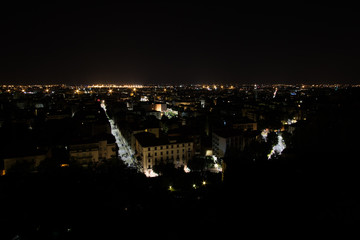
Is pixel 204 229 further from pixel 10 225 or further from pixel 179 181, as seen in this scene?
pixel 179 181

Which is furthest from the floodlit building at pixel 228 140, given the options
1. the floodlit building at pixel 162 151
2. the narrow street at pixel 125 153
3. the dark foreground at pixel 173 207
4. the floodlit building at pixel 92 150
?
the dark foreground at pixel 173 207

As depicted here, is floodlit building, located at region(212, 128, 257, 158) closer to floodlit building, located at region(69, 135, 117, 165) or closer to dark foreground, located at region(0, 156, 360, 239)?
floodlit building, located at region(69, 135, 117, 165)

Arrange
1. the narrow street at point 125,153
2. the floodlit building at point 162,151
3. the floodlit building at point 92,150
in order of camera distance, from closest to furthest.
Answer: the floodlit building at point 92,150 < the floodlit building at point 162,151 < the narrow street at point 125,153

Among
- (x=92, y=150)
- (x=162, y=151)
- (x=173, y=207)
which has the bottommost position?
(x=162, y=151)

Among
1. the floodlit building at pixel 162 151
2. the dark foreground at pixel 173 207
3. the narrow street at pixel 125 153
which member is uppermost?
the dark foreground at pixel 173 207

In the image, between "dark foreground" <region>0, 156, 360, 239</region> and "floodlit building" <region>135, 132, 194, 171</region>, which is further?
"floodlit building" <region>135, 132, 194, 171</region>

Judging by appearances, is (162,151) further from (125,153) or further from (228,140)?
(125,153)

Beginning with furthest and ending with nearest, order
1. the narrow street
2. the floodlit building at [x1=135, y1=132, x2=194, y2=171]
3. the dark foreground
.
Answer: the narrow street < the floodlit building at [x1=135, y1=132, x2=194, y2=171] < the dark foreground

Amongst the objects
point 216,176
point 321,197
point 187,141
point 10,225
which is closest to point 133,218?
point 10,225

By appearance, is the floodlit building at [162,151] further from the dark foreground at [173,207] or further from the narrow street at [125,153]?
the dark foreground at [173,207]

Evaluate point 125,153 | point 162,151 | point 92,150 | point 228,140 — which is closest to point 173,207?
point 162,151

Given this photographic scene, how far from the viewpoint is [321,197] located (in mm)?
3715

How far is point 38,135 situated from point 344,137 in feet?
48.3

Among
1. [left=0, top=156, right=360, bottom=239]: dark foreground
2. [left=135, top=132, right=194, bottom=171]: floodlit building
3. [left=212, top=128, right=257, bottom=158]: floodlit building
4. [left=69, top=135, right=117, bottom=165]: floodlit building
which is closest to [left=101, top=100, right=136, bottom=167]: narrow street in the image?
[left=135, top=132, right=194, bottom=171]: floodlit building
